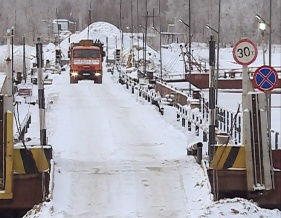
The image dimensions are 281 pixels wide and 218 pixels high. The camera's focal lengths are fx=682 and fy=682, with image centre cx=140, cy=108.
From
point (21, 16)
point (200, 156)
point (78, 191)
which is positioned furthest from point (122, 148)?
point (21, 16)

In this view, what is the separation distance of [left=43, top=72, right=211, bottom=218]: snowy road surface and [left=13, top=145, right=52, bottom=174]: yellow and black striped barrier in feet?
1.18

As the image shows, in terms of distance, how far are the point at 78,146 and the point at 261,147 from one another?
418 centimetres

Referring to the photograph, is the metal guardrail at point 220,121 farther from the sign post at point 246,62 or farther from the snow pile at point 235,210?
the snow pile at point 235,210

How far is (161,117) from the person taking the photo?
18.5 meters

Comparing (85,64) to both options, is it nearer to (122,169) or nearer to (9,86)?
(122,169)

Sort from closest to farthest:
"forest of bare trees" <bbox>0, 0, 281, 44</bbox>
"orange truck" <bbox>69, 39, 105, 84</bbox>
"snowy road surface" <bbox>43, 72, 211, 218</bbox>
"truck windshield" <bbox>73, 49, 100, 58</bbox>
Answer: "snowy road surface" <bbox>43, 72, 211, 218</bbox>, "orange truck" <bbox>69, 39, 105, 84</bbox>, "truck windshield" <bbox>73, 49, 100, 58</bbox>, "forest of bare trees" <bbox>0, 0, 281, 44</bbox>

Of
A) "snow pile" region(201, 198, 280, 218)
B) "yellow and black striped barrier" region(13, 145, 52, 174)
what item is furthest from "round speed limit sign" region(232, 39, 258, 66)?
"yellow and black striped barrier" region(13, 145, 52, 174)

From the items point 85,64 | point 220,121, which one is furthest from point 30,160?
point 85,64

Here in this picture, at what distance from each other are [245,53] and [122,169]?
281 cm

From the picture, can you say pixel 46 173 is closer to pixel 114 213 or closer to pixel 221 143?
pixel 114 213

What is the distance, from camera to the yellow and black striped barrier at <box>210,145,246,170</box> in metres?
10.8

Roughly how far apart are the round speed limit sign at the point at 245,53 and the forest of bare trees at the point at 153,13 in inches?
1231

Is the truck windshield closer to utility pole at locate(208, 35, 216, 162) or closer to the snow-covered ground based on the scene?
the snow-covered ground

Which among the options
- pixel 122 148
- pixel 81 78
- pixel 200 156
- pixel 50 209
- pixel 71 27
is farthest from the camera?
pixel 71 27
